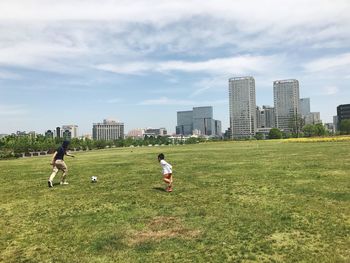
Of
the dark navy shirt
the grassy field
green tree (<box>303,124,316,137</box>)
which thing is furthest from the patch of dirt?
green tree (<box>303,124,316,137</box>)

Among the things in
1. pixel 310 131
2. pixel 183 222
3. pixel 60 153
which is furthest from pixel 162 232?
pixel 310 131

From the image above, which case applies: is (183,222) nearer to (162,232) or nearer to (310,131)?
(162,232)

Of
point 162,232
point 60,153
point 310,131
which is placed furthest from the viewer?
point 310,131

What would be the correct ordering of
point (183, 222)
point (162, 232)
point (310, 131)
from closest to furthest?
point (162, 232) → point (183, 222) → point (310, 131)

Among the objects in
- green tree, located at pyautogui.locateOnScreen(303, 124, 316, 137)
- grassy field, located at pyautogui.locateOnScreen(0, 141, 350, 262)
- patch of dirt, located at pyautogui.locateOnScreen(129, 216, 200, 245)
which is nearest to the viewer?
grassy field, located at pyautogui.locateOnScreen(0, 141, 350, 262)

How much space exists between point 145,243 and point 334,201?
7392 millimetres

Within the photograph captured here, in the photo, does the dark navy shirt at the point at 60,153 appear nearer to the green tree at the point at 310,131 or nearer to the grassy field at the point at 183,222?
the grassy field at the point at 183,222

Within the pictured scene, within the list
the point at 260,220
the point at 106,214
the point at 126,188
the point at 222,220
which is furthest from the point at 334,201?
the point at 126,188

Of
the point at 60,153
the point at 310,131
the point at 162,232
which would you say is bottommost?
the point at 162,232

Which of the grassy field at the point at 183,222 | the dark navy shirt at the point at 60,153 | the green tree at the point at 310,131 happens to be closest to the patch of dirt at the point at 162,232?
the grassy field at the point at 183,222

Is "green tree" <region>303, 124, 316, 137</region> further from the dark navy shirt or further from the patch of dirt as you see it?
the patch of dirt

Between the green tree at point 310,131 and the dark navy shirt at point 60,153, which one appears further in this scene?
the green tree at point 310,131

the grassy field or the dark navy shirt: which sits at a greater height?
the dark navy shirt

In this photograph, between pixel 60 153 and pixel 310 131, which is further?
pixel 310 131
